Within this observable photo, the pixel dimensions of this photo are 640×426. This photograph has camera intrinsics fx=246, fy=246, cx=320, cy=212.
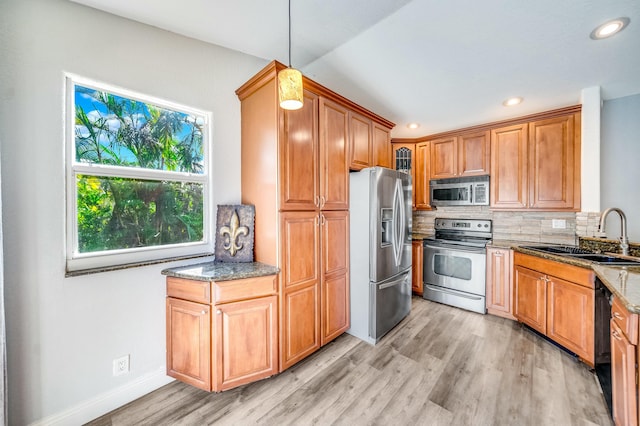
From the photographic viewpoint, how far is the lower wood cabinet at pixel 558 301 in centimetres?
205

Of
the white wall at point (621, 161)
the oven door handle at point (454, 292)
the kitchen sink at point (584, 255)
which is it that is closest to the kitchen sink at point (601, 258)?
the kitchen sink at point (584, 255)

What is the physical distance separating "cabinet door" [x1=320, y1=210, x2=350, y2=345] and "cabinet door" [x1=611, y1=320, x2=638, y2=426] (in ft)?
6.03

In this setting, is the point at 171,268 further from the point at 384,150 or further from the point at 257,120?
the point at 384,150

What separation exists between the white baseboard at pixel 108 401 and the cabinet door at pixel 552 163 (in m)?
4.30

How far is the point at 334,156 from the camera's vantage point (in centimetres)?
240

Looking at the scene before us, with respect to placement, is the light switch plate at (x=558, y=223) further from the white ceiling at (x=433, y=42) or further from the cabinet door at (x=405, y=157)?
the cabinet door at (x=405, y=157)

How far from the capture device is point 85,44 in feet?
5.26

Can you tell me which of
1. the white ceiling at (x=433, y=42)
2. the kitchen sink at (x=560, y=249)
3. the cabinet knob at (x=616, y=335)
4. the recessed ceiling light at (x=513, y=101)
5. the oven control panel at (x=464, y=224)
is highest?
the white ceiling at (x=433, y=42)

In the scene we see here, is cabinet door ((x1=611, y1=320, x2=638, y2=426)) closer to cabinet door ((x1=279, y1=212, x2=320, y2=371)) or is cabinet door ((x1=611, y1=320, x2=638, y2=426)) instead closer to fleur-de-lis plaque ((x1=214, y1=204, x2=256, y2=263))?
cabinet door ((x1=279, y1=212, x2=320, y2=371))

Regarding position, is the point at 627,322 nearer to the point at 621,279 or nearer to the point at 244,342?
the point at 621,279

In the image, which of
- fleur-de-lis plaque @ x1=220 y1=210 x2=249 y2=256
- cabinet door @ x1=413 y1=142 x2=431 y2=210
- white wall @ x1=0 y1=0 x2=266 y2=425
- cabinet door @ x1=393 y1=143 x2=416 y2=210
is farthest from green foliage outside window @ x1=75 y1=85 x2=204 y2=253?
cabinet door @ x1=413 y1=142 x2=431 y2=210

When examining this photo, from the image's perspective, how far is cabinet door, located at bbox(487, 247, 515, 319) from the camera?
2.96m

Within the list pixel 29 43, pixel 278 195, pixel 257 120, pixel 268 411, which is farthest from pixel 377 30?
pixel 268 411

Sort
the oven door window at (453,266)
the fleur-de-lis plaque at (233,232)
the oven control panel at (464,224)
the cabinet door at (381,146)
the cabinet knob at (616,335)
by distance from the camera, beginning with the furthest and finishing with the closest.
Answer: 1. the oven control panel at (464,224)
2. the oven door window at (453,266)
3. the cabinet door at (381,146)
4. the fleur-de-lis plaque at (233,232)
5. the cabinet knob at (616,335)
